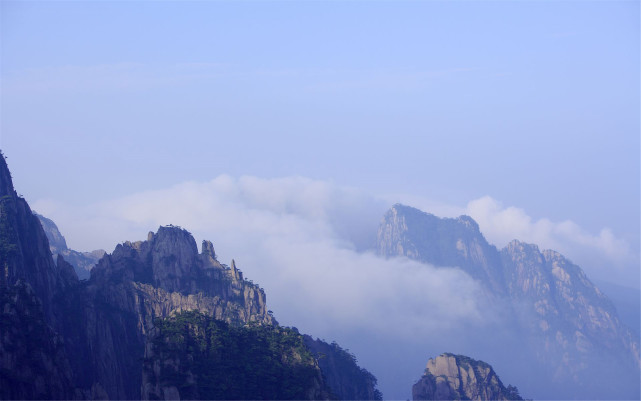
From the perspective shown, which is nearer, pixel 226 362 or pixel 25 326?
pixel 25 326

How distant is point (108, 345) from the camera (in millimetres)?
183750

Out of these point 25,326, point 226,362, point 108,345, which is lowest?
point 226,362

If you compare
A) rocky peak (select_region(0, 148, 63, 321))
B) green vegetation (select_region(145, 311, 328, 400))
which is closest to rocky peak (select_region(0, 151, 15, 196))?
rocky peak (select_region(0, 148, 63, 321))

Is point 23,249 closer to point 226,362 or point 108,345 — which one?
point 108,345

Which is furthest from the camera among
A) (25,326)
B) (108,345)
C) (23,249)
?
(108,345)

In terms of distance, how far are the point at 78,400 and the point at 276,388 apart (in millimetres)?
33635

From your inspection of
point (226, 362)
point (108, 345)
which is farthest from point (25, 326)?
point (108, 345)

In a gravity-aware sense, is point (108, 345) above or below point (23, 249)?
below

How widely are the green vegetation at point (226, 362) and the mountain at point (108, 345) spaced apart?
185mm

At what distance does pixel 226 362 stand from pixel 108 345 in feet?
96.1

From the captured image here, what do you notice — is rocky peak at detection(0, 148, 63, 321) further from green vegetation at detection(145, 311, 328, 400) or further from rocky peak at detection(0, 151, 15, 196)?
green vegetation at detection(145, 311, 328, 400)

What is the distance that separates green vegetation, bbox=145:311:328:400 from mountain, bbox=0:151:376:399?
185mm

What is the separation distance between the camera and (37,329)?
484ft

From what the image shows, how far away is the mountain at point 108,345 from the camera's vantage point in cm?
14462
